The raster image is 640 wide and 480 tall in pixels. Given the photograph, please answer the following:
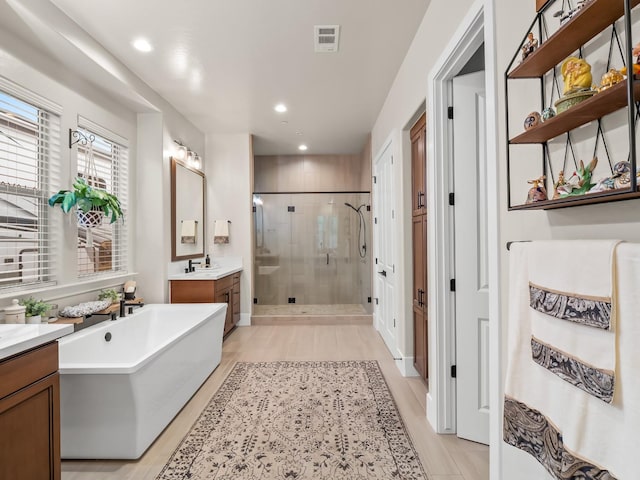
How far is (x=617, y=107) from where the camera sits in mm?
805

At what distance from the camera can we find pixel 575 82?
0.87 meters

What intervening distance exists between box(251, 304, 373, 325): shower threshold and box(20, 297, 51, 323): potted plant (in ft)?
9.41

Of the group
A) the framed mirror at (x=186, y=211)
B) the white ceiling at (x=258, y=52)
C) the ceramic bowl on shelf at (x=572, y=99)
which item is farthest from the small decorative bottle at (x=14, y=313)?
the ceramic bowl on shelf at (x=572, y=99)

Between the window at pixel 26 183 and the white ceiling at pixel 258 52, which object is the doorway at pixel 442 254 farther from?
the window at pixel 26 183

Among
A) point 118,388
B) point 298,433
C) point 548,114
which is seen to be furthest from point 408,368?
point 548,114

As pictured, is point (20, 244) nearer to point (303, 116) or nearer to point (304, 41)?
point (304, 41)

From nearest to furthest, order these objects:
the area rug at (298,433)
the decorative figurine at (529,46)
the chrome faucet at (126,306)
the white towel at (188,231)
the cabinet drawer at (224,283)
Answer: the decorative figurine at (529,46), the area rug at (298,433), the chrome faucet at (126,306), the cabinet drawer at (224,283), the white towel at (188,231)

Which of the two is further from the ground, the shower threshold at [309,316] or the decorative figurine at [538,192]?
the decorative figurine at [538,192]

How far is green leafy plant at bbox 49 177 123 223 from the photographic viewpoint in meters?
2.65

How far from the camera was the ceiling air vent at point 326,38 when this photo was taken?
2.54 meters

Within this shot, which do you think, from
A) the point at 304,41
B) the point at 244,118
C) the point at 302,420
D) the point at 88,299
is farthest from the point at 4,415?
the point at 244,118

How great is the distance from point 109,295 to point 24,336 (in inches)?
75.9

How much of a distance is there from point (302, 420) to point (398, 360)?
1300mm

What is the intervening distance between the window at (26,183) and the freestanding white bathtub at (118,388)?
0.62 metres
